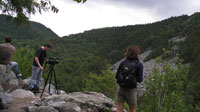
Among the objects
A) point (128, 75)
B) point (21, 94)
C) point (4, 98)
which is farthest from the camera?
point (21, 94)

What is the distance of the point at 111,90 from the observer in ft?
120

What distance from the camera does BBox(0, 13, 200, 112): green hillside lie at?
38.1 metres

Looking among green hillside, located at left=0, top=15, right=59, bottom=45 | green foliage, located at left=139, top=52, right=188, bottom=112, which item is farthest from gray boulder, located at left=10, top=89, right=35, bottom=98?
green foliage, located at left=139, top=52, right=188, bottom=112

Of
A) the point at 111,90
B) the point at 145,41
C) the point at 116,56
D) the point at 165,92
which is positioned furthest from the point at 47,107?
the point at 145,41

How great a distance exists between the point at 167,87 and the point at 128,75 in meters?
Answer: 10.4

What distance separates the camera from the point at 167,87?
569 inches

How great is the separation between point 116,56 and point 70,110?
152048 mm

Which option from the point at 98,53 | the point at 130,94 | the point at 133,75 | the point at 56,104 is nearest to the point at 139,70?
the point at 133,75

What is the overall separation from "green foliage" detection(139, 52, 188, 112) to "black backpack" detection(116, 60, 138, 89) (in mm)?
9531

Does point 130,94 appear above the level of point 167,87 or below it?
above

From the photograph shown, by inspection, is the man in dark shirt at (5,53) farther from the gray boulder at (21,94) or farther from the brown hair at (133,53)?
the brown hair at (133,53)

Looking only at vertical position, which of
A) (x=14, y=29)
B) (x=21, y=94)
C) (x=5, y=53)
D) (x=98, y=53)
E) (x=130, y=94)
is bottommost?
(x=98, y=53)

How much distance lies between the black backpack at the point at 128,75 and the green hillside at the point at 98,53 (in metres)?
3.48

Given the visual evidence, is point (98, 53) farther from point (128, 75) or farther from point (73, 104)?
point (128, 75)
